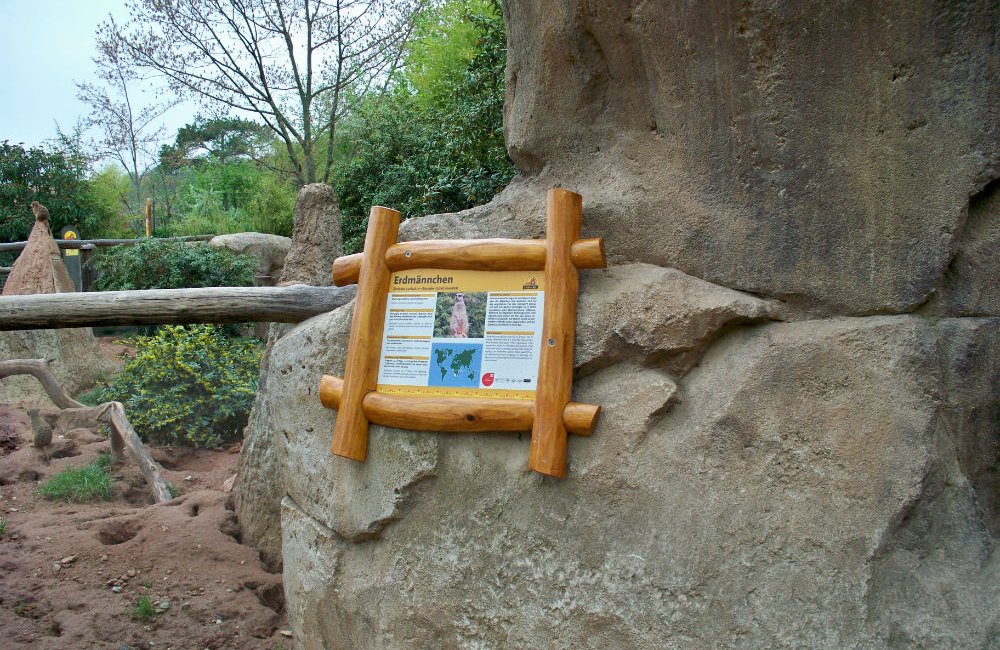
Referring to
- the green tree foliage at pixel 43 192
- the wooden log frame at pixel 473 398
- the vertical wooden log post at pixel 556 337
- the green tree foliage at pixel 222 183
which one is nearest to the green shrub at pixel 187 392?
the wooden log frame at pixel 473 398

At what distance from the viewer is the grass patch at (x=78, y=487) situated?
5.95 meters

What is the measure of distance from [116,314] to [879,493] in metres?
3.60

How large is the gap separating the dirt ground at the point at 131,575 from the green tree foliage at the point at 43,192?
10451mm

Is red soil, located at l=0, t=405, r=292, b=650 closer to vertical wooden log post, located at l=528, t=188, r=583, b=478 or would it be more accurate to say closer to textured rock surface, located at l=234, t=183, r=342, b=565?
textured rock surface, located at l=234, t=183, r=342, b=565

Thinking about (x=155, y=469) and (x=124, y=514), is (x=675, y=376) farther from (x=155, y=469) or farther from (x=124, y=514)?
(x=155, y=469)

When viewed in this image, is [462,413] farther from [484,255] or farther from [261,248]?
[261,248]

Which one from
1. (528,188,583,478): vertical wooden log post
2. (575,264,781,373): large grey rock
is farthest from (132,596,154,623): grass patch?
(575,264,781,373): large grey rock

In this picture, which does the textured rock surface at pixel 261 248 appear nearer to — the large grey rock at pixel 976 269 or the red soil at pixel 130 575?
the red soil at pixel 130 575

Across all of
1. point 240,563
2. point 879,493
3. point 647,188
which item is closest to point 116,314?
point 240,563

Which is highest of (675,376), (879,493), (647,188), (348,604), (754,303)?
(647,188)

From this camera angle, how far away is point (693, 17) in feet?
9.41

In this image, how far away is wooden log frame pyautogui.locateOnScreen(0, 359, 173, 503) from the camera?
240 inches

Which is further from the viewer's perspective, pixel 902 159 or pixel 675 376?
pixel 675 376

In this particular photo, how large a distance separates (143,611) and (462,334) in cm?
264
